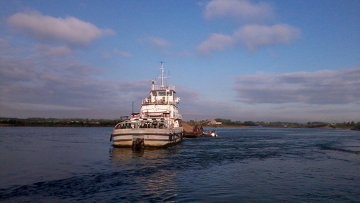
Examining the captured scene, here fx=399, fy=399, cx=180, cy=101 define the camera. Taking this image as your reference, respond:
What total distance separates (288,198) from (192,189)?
4.89m

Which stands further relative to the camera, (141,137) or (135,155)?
(141,137)

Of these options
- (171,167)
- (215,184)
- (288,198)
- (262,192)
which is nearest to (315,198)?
(288,198)

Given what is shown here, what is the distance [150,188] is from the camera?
20.6m

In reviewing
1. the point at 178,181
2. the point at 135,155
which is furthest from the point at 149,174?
the point at 135,155

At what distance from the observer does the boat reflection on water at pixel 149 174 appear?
19.2 m

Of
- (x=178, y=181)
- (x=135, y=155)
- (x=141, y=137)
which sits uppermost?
(x=141, y=137)

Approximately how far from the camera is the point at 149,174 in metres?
25.7

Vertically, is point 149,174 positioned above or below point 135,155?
below

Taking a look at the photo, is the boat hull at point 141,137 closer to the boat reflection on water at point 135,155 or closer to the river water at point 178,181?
the boat reflection on water at point 135,155

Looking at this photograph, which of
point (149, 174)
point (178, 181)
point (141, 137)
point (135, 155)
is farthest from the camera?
point (141, 137)

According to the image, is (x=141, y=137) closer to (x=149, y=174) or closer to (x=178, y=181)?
(x=149, y=174)

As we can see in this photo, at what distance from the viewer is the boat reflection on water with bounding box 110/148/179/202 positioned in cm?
1917

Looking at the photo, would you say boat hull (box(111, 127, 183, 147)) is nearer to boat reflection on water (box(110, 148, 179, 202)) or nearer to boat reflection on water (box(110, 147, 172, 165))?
boat reflection on water (box(110, 147, 172, 165))

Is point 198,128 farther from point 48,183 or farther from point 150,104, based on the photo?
point 48,183
